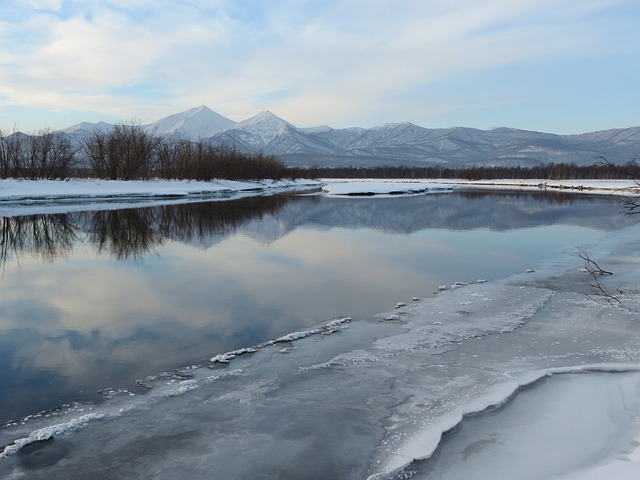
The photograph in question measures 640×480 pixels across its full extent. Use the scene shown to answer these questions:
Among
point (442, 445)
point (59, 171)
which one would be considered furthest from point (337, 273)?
point (59, 171)

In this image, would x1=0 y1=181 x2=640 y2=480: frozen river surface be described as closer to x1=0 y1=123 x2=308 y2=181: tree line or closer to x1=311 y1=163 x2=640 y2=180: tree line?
x1=0 y1=123 x2=308 y2=181: tree line

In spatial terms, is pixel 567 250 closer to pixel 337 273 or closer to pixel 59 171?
pixel 337 273

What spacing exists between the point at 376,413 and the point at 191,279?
24.2 ft

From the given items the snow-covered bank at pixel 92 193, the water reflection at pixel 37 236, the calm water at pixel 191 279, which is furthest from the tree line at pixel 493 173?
the calm water at pixel 191 279

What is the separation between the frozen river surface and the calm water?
0.73m

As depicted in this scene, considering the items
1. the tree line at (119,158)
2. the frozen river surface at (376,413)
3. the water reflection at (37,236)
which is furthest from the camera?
the tree line at (119,158)

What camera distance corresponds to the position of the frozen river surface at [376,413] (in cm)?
411

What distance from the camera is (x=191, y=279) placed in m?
11.4

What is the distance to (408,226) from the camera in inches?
909

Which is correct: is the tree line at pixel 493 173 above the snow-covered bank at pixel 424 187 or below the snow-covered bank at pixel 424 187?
above

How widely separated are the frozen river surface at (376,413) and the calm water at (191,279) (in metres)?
0.73

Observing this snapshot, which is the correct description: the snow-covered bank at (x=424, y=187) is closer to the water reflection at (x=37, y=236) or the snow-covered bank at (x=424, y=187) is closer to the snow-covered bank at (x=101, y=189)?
the snow-covered bank at (x=101, y=189)

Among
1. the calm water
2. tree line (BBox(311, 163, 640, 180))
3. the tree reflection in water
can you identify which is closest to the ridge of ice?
the calm water

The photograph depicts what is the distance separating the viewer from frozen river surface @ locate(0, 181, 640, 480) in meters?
4.11
